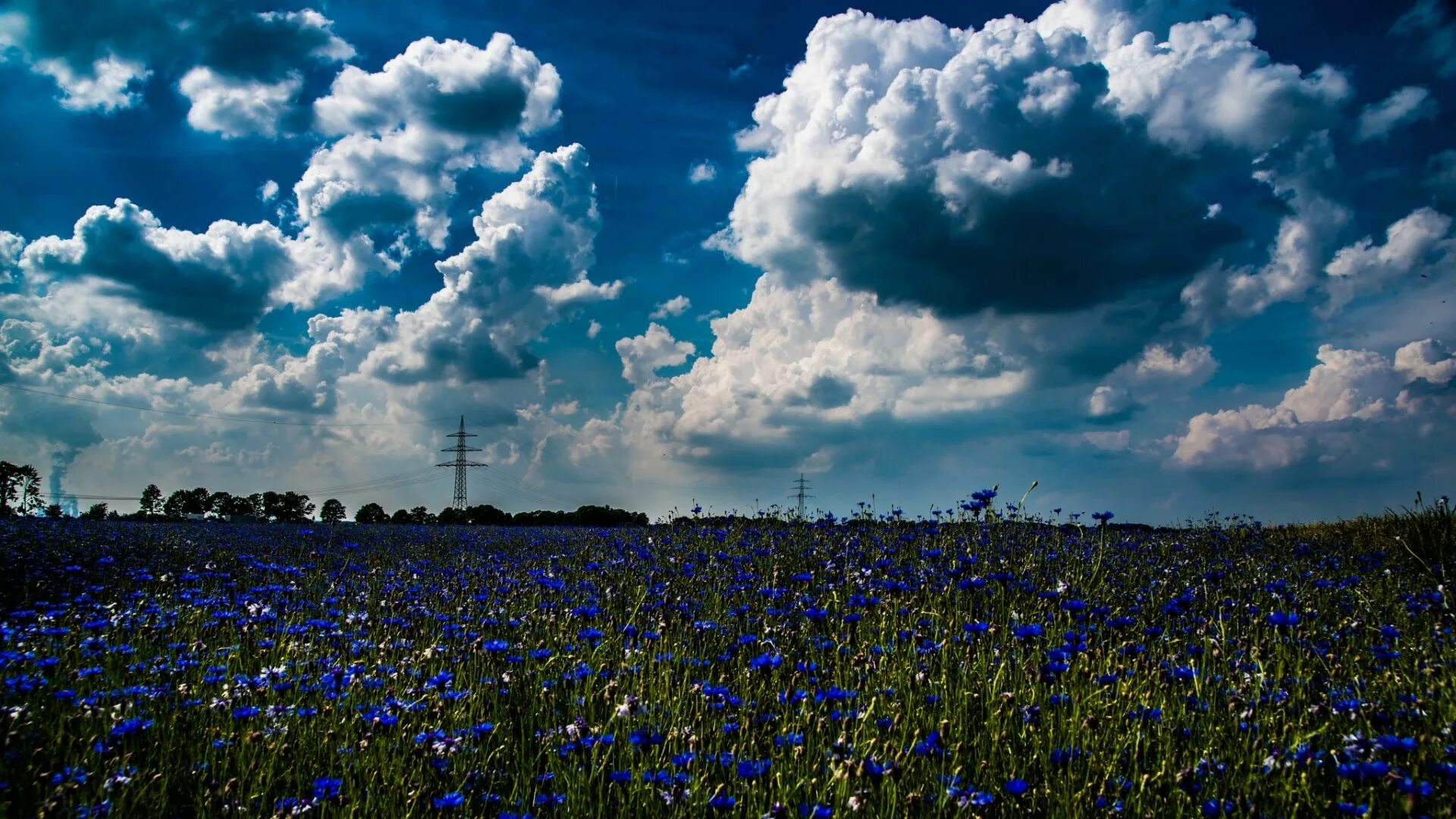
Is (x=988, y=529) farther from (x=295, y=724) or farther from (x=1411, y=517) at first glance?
(x=1411, y=517)

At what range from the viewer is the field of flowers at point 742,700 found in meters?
2.80

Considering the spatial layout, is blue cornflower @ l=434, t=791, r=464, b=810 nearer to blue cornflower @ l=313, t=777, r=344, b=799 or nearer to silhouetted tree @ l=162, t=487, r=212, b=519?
blue cornflower @ l=313, t=777, r=344, b=799

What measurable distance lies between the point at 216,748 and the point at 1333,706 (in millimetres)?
5008

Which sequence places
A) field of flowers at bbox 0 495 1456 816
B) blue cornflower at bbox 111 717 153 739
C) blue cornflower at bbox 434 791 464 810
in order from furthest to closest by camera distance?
blue cornflower at bbox 111 717 153 739 → field of flowers at bbox 0 495 1456 816 → blue cornflower at bbox 434 791 464 810

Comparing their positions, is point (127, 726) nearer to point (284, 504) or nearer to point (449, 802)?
point (449, 802)

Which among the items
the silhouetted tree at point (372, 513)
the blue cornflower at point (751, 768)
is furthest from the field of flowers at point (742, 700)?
the silhouetted tree at point (372, 513)

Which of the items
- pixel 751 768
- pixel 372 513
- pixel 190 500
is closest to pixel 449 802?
pixel 751 768

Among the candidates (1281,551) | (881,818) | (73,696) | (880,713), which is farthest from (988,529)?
(73,696)

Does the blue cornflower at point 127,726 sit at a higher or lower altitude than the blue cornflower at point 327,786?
higher

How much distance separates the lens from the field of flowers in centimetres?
280

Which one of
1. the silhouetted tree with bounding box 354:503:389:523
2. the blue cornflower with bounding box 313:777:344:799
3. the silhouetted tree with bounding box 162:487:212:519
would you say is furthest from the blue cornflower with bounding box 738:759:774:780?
the silhouetted tree with bounding box 162:487:212:519

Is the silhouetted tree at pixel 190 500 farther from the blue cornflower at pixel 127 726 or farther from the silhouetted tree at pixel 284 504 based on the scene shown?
the blue cornflower at pixel 127 726

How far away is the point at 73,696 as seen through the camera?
370 centimetres

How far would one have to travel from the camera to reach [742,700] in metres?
3.60
